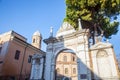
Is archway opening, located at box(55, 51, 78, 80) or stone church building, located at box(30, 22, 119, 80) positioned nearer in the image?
stone church building, located at box(30, 22, 119, 80)

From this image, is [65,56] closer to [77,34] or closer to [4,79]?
[4,79]

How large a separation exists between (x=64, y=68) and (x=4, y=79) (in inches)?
859

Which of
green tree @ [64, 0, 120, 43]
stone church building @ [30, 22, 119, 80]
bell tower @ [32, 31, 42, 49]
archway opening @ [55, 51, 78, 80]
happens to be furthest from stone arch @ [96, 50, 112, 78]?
bell tower @ [32, 31, 42, 49]

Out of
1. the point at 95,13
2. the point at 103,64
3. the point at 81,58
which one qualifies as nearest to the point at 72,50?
the point at 81,58

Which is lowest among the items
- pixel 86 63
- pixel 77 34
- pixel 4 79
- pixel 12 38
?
pixel 4 79

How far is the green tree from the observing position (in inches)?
536

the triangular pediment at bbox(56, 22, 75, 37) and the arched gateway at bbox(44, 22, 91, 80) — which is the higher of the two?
the triangular pediment at bbox(56, 22, 75, 37)

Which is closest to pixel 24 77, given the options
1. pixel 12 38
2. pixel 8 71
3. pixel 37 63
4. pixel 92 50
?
pixel 8 71

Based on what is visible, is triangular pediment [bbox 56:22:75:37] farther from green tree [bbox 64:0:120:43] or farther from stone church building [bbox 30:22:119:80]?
stone church building [bbox 30:22:119:80]

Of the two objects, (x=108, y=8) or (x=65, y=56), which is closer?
(x=108, y=8)

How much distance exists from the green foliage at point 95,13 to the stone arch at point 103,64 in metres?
5.15

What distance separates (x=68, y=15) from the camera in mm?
15477

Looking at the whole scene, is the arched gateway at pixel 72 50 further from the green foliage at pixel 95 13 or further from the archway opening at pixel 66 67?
the archway opening at pixel 66 67

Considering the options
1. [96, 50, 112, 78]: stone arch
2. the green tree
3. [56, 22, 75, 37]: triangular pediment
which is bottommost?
[96, 50, 112, 78]: stone arch
